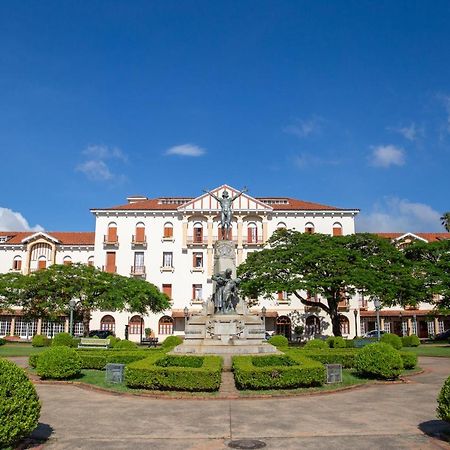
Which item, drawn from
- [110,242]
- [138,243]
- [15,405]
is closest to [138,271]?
[138,243]

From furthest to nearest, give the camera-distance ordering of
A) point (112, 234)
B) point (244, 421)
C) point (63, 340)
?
1. point (112, 234)
2. point (63, 340)
3. point (244, 421)

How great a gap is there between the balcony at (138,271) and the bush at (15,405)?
42563 millimetres

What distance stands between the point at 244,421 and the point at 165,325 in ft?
131

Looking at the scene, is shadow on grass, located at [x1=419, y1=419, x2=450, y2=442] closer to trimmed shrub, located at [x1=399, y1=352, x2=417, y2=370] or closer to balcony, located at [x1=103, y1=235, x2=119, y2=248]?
trimmed shrub, located at [x1=399, y1=352, x2=417, y2=370]

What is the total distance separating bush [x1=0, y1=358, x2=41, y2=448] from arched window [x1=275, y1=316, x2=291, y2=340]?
42675 mm

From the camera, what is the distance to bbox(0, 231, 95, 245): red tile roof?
178ft

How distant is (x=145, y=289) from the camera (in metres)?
41.2

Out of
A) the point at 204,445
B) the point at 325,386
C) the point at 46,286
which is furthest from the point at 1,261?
the point at 204,445

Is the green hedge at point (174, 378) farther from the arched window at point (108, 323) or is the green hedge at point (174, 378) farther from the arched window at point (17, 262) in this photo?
the arched window at point (17, 262)

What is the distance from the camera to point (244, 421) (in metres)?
11.3

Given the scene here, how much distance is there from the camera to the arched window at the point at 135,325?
5000cm

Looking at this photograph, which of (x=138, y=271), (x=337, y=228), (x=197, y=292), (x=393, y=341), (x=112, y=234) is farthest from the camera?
(x=112, y=234)

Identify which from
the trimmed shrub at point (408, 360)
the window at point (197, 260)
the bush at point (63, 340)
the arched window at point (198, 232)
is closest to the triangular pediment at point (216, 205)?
the arched window at point (198, 232)

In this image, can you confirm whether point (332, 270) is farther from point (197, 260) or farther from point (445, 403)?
point (445, 403)
